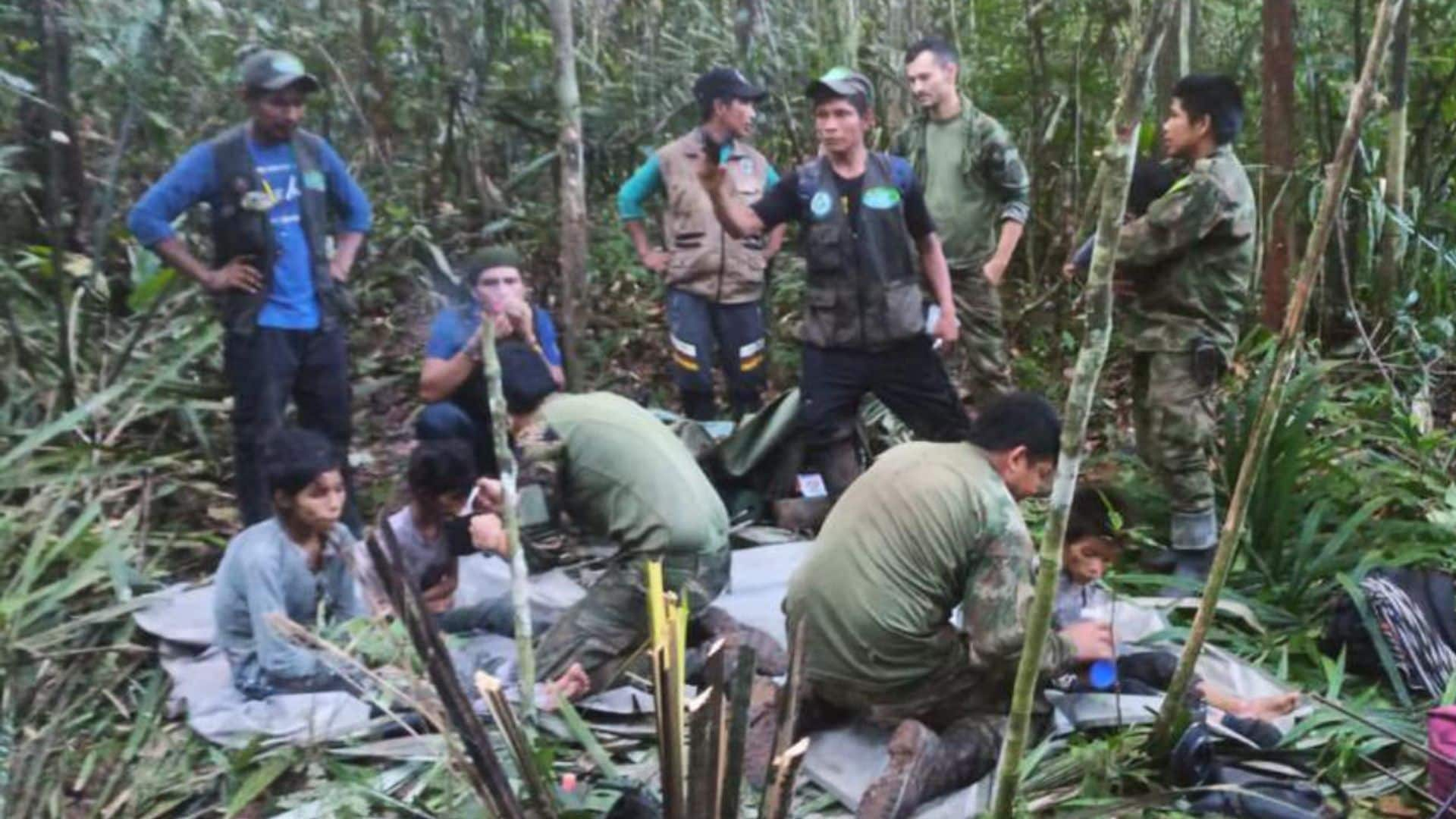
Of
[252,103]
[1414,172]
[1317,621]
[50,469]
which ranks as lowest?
[1317,621]

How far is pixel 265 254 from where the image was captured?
16.4 ft

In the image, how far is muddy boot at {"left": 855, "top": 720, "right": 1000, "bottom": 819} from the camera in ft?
11.3

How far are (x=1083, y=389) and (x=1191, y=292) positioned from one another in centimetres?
258

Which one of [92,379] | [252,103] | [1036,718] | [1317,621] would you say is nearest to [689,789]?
[1036,718]

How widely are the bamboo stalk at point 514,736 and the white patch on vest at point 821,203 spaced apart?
2981 millimetres

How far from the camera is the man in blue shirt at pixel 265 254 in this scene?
195 inches

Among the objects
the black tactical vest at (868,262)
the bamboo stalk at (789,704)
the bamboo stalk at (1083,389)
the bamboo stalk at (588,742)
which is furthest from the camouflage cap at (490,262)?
the bamboo stalk at (1083,389)

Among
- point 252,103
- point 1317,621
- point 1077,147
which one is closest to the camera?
point 1317,621

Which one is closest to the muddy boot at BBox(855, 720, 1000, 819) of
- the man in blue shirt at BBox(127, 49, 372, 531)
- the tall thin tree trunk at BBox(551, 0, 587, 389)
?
the man in blue shirt at BBox(127, 49, 372, 531)

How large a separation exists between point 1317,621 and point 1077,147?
3597 millimetres

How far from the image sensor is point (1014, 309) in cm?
783

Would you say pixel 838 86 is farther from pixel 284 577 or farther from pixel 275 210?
pixel 284 577

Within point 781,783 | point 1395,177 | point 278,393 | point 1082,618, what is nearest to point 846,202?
point 1082,618

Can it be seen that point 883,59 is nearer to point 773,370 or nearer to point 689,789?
point 773,370
